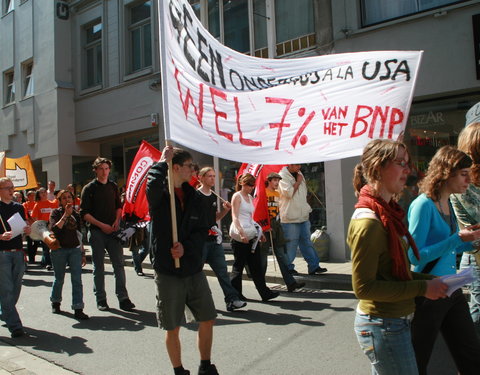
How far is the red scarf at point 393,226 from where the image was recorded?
2.24 metres

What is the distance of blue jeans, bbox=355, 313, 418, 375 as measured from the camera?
224 cm

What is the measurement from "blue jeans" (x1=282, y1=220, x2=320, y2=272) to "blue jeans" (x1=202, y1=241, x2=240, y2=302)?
2.09 meters

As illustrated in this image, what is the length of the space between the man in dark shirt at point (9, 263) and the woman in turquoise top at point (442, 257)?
14.8ft

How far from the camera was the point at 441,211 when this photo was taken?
2.99 meters

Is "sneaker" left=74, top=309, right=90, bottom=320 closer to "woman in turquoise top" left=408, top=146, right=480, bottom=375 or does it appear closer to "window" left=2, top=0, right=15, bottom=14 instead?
"woman in turquoise top" left=408, top=146, right=480, bottom=375

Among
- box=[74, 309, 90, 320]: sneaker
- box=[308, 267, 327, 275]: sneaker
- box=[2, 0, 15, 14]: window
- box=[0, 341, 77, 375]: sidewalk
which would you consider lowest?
box=[0, 341, 77, 375]: sidewalk

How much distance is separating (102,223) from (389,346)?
16.3 feet

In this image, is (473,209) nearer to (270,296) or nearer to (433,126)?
(270,296)

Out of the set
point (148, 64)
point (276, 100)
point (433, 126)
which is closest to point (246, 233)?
point (276, 100)

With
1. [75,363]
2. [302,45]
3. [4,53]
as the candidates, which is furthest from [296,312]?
[4,53]

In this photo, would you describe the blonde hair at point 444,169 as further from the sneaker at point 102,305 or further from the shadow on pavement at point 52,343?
the sneaker at point 102,305

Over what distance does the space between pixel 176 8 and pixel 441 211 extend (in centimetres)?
288

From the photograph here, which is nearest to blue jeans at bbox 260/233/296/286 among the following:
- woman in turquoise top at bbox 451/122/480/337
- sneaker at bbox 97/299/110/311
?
sneaker at bbox 97/299/110/311

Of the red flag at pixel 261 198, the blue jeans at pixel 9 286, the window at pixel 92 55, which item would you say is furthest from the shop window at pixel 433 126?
the window at pixel 92 55
